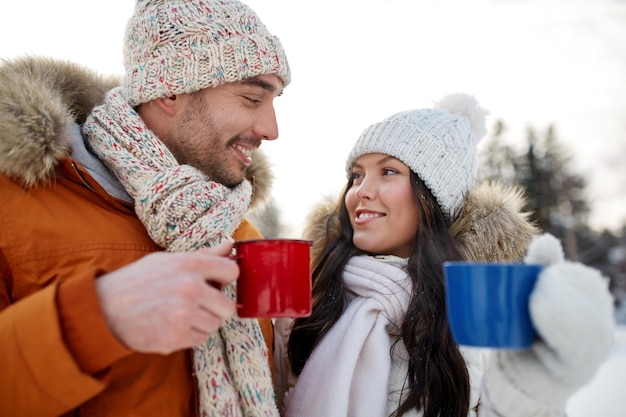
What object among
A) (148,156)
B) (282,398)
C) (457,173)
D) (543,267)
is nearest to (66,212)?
(148,156)

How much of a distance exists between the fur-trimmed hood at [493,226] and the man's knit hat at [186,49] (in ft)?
4.17

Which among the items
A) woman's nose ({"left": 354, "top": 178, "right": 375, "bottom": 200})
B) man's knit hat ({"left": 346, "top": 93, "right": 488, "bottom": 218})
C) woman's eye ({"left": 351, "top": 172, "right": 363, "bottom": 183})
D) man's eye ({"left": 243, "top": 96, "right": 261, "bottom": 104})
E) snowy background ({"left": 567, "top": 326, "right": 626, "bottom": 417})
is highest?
man's eye ({"left": 243, "top": 96, "right": 261, "bottom": 104})

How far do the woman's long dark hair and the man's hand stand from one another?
1218 mm

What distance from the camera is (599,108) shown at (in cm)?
2653

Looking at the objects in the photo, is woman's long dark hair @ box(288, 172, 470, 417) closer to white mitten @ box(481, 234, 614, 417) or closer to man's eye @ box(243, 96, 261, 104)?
white mitten @ box(481, 234, 614, 417)

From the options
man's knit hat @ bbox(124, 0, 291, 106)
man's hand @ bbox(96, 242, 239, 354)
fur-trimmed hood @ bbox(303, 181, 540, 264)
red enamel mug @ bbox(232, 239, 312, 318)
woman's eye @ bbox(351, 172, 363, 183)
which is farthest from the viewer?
woman's eye @ bbox(351, 172, 363, 183)

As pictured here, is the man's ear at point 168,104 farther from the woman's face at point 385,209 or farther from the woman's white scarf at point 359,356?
the woman's white scarf at point 359,356

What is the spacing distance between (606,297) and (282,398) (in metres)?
1.65

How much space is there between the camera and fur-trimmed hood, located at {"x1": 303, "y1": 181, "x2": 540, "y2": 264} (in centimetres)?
268

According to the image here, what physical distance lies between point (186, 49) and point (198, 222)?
0.81 m

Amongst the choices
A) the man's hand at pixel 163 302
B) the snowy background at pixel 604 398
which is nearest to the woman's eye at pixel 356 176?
the man's hand at pixel 163 302

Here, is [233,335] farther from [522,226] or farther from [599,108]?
[599,108]

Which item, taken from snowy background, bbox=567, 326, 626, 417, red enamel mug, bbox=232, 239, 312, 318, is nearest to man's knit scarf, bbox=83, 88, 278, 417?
red enamel mug, bbox=232, 239, 312, 318

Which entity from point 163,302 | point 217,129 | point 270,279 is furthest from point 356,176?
point 163,302
